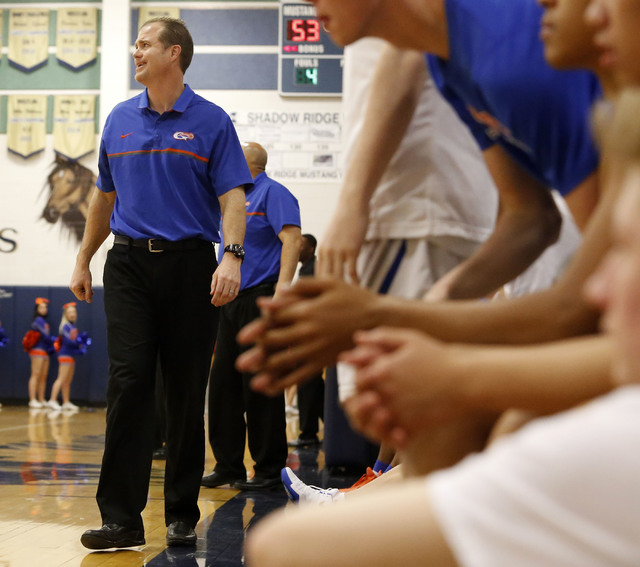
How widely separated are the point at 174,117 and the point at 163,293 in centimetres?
71

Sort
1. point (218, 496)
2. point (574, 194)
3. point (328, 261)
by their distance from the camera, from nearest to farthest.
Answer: point (574, 194) < point (328, 261) < point (218, 496)

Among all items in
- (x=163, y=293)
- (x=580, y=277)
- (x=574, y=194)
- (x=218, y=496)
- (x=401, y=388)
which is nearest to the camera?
(x=401, y=388)

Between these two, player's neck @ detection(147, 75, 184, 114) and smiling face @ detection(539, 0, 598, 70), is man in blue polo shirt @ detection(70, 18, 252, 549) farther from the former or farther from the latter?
smiling face @ detection(539, 0, 598, 70)

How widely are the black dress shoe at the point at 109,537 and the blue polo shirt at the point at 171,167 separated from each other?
1071 mm

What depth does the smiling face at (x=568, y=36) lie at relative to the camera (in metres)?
1.12

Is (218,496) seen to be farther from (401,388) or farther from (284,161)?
(284,161)

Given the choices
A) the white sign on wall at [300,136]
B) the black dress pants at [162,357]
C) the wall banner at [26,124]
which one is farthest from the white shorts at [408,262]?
the wall banner at [26,124]

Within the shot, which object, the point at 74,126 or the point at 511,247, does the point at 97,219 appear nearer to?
the point at 511,247

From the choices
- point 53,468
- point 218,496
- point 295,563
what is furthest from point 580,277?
point 53,468

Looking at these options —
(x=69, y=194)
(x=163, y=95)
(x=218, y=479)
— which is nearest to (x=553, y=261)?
(x=163, y=95)

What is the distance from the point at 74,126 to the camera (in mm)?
10797

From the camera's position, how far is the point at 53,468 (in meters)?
4.94

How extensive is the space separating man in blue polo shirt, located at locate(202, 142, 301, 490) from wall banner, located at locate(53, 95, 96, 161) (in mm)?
6440

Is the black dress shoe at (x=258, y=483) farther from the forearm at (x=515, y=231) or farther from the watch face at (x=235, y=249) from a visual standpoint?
the forearm at (x=515, y=231)
